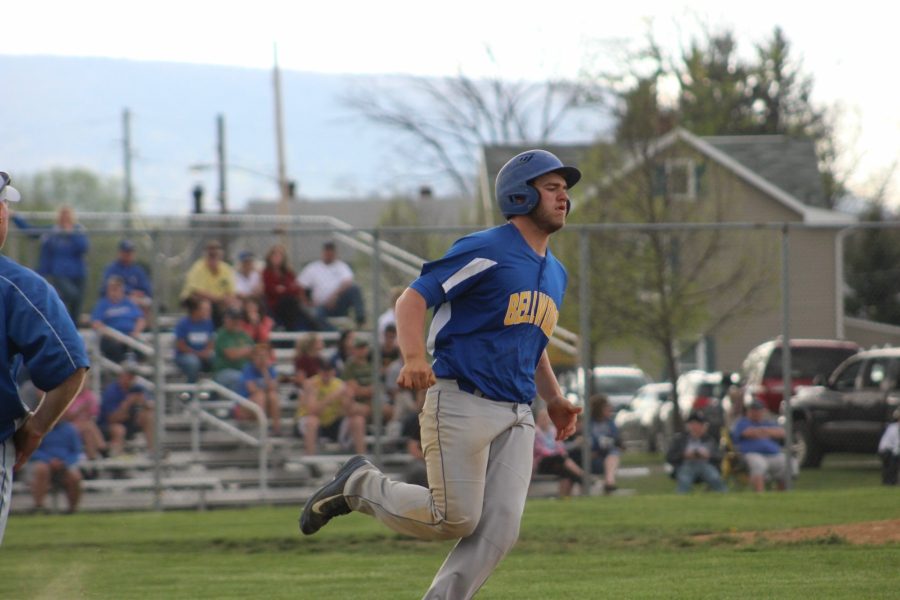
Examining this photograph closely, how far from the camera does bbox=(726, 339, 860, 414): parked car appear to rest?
16.5 metres

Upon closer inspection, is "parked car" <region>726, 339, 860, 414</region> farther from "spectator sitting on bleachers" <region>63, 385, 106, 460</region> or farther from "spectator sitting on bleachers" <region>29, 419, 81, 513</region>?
"spectator sitting on bleachers" <region>29, 419, 81, 513</region>

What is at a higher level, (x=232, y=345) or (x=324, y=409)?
(x=232, y=345)

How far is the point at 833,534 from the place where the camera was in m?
10.0

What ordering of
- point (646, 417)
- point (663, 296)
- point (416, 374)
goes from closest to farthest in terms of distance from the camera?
point (416, 374) → point (663, 296) → point (646, 417)

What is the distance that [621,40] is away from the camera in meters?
40.2

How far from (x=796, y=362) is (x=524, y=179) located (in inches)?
472

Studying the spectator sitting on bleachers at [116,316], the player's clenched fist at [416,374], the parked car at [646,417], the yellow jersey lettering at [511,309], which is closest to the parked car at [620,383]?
the parked car at [646,417]

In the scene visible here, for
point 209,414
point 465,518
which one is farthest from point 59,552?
point 465,518

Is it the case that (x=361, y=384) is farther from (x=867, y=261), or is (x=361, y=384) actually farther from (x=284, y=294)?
(x=867, y=261)

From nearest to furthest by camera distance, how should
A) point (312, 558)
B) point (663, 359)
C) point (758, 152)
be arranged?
point (312, 558) < point (663, 359) < point (758, 152)

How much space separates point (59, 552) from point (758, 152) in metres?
37.0

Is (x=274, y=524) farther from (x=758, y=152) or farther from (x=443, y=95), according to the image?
(x=443, y=95)


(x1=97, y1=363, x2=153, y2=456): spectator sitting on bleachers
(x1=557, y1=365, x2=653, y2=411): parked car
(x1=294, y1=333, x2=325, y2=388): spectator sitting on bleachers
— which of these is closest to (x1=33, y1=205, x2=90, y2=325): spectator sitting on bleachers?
(x1=97, y1=363, x2=153, y2=456): spectator sitting on bleachers

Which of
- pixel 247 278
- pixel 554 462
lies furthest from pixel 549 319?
pixel 247 278
